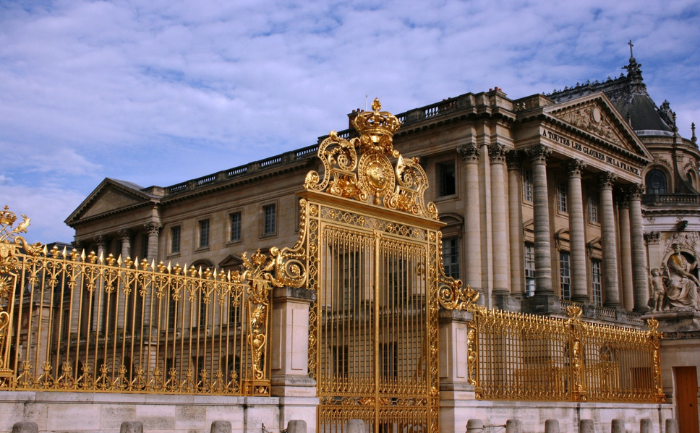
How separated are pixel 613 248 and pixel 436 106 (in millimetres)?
11243

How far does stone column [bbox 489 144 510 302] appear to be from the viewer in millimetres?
36062

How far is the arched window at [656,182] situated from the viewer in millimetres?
58406

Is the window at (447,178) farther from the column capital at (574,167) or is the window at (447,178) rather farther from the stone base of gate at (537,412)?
the stone base of gate at (537,412)

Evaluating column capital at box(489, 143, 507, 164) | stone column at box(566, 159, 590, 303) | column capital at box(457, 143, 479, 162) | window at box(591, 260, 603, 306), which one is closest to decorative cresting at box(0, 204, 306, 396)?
column capital at box(457, 143, 479, 162)

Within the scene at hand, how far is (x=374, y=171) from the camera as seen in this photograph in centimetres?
1405

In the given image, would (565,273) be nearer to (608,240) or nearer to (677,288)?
(608,240)

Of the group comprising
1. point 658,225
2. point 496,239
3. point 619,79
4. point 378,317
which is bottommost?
point 378,317

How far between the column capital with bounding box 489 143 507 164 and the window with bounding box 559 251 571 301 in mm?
6304

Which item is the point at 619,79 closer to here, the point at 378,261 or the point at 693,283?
the point at 693,283

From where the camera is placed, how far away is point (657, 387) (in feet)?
65.0

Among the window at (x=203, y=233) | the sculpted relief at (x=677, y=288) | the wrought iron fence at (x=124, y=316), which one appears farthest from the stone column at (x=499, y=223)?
the wrought iron fence at (x=124, y=316)

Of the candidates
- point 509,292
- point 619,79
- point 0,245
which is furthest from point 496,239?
point 619,79

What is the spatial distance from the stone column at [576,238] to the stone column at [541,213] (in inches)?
78.5

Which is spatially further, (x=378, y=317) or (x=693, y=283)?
(x=693, y=283)
